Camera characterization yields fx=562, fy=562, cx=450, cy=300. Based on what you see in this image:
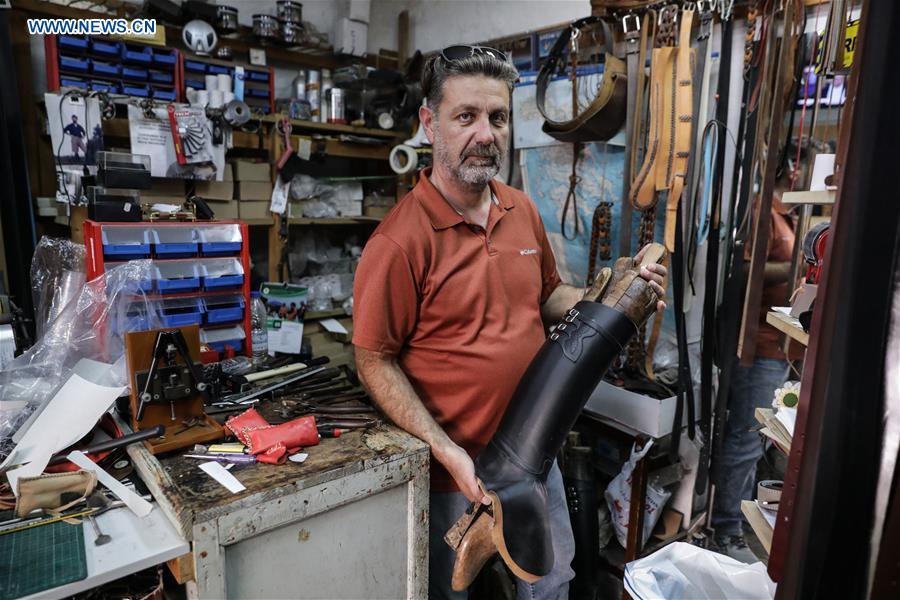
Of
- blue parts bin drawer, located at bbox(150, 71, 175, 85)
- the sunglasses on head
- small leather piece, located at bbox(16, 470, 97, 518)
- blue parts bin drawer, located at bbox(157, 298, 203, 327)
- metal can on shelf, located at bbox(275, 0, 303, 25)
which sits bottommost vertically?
small leather piece, located at bbox(16, 470, 97, 518)

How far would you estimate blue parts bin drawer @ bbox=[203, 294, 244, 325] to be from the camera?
1.75 m

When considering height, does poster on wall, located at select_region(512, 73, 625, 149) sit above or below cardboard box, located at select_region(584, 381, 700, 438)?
above

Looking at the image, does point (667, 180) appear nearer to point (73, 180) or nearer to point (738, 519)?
point (738, 519)

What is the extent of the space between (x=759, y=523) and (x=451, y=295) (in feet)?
2.54

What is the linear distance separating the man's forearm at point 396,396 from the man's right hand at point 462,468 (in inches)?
0.7

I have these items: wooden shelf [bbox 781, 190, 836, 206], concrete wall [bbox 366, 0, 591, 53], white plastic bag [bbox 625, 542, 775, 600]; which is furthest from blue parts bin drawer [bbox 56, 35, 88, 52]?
white plastic bag [bbox 625, 542, 775, 600]

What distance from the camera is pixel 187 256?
1729 millimetres

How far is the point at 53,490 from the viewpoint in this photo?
0.95 metres

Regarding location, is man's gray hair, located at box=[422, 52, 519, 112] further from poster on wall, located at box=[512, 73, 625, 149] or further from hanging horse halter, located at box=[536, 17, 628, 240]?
poster on wall, located at box=[512, 73, 625, 149]

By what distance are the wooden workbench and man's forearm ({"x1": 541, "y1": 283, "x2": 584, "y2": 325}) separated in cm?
60

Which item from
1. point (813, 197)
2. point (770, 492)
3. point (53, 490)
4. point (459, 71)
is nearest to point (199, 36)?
point (459, 71)

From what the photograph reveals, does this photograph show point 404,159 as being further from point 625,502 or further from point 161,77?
point 625,502

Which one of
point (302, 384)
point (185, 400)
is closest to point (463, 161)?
point (302, 384)

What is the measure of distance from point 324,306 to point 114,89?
54.3 inches
